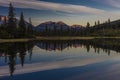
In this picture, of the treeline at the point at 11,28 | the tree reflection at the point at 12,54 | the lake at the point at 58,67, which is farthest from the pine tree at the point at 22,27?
the lake at the point at 58,67

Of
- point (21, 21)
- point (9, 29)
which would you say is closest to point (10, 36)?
point (9, 29)

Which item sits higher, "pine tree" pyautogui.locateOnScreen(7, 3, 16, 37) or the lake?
"pine tree" pyautogui.locateOnScreen(7, 3, 16, 37)

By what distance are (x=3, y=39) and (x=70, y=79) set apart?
89991 millimetres

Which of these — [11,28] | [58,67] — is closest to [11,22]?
[11,28]

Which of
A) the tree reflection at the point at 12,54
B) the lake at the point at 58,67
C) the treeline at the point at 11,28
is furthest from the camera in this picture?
the treeline at the point at 11,28

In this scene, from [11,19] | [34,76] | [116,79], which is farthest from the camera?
[11,19]

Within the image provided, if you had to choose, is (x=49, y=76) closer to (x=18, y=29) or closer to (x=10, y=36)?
(x=10, y=36)

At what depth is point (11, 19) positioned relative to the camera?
5094 inches

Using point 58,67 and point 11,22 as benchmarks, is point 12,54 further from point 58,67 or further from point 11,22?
point 11,22

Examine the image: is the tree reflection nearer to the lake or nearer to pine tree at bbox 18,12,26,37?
the lake

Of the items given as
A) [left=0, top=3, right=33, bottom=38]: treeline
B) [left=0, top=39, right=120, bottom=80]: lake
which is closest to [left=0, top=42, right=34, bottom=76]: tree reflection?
[left=0, top=39, right=120, bottom=80]: lake

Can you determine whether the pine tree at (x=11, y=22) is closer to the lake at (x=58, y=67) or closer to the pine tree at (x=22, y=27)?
the pine tree at (x=22, y=27)

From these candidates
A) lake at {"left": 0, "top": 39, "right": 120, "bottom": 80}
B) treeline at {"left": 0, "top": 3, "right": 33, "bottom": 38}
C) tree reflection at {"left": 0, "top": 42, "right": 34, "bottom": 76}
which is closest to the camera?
lake at {"left": 0, "top": 39, "right": 120, "bottom": 80}

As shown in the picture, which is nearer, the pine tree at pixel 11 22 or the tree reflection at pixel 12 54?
the tree reflection at pixel 12 54
